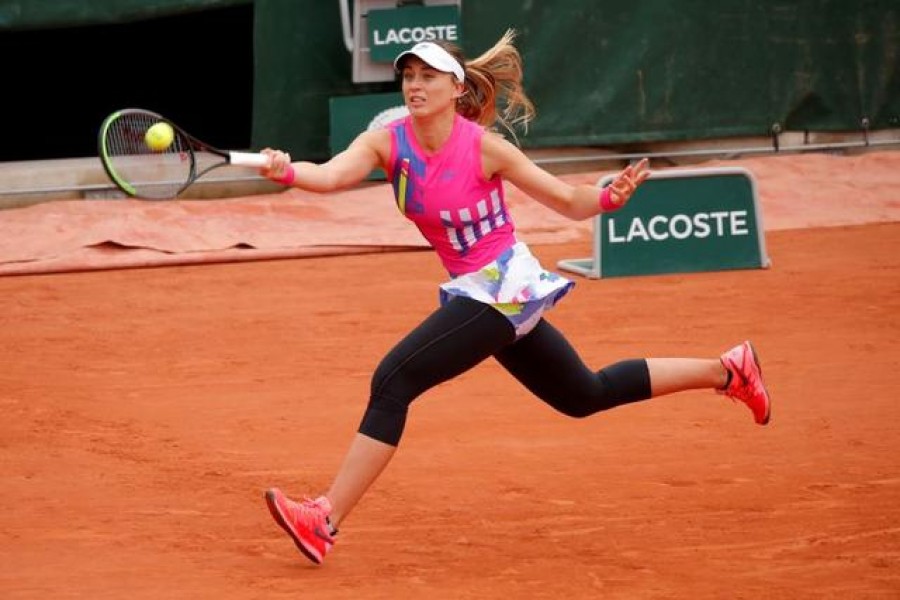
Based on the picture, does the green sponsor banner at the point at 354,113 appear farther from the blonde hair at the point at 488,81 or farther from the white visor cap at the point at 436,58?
the white visor cap at the point at 436,58

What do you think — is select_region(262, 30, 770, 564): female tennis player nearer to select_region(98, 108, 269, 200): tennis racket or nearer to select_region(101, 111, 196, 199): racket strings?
select_region(98, 108, 269, 200): tennis racket

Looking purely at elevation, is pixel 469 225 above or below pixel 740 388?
above

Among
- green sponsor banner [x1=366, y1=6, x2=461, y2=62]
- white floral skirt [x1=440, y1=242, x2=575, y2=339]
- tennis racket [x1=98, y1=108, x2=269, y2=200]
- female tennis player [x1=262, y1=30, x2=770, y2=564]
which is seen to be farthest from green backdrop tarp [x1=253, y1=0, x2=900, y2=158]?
white floral skirt [x1=440, y1=242, x2=575, y2=339]

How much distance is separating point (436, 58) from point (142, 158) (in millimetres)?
2026

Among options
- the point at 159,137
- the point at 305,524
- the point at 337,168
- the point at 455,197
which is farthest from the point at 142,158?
the point at 305,524

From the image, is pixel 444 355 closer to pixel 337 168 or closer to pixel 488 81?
pixel 337 168

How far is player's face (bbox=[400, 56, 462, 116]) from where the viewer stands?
16.4 ft

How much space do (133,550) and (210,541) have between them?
24 centimetres

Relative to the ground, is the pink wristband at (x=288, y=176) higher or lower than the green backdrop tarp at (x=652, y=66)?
higher

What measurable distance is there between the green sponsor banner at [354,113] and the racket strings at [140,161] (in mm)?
5254

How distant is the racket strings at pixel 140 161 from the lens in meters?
5.96

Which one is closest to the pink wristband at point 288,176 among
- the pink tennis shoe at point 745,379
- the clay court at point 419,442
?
the clay court at point 419,442

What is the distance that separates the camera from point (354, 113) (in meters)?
12.4

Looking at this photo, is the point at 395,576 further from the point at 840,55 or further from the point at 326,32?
the point at 840,55
